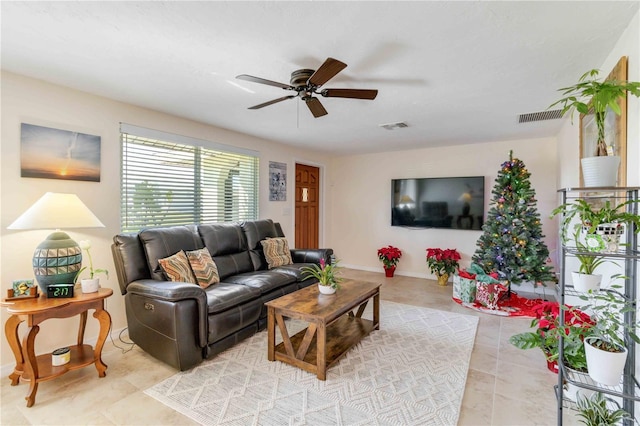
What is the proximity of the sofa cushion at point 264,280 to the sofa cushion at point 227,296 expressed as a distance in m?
0.10

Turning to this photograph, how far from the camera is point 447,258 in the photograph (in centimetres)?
476

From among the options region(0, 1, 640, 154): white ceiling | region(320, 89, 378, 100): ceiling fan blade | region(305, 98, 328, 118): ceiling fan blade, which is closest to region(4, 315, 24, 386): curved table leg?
region(0, 1, 640, 154): white ceiling

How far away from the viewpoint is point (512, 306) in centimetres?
377

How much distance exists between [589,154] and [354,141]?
9.47 feet

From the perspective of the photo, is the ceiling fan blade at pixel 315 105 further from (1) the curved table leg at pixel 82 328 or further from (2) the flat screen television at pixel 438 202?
(2) the flat screen television at pixel 438 202

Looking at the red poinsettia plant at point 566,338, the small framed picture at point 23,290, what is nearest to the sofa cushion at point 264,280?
the small framed picture at point 23,290

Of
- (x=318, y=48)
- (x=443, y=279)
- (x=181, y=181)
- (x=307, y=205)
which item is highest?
(x=318, y=48)

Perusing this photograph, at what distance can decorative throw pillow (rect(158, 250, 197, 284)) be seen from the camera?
2.66m

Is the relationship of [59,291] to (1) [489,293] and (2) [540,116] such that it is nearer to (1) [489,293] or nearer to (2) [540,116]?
(1) [489,293]

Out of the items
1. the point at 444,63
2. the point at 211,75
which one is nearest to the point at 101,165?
the point at 211,75

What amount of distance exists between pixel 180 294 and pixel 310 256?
200cm

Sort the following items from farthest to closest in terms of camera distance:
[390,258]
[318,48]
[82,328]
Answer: [390,258], [82,328], [318,48]

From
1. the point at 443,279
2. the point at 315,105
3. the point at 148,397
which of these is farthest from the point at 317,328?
the point at 443,279

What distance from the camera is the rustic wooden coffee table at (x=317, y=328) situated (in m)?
2.16
